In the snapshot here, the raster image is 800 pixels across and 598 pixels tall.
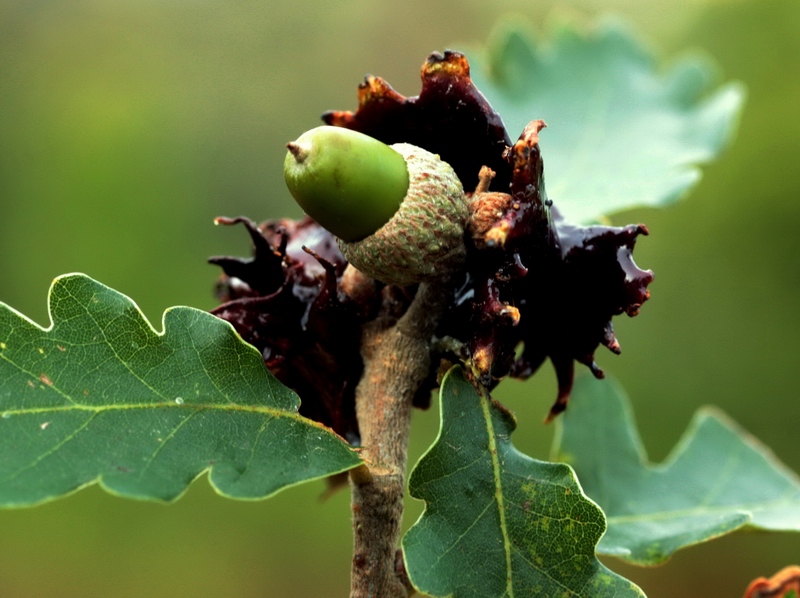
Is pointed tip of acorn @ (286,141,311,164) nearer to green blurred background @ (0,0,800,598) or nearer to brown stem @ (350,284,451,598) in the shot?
brown stem @ (350,284,451,598)

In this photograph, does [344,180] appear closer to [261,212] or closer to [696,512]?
[696,512]

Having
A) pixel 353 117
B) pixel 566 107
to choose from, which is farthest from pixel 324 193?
pixel 566 107

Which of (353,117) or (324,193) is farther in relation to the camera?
(353,117)

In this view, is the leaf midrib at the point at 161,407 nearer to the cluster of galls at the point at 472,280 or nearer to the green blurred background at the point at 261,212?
the cluster of galls at the point at 472,280

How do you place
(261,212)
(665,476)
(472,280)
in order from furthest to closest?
(261,212) < (665,476) < (472,280)

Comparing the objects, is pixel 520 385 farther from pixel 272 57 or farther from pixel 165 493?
pixel 165 493

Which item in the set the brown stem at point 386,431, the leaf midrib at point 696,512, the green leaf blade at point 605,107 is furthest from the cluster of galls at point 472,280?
the green leaf blade at point 605,107

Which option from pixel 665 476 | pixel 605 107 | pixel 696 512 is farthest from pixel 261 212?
pixel 696 512
